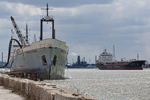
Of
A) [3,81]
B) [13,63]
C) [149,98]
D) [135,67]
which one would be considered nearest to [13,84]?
[3,81]

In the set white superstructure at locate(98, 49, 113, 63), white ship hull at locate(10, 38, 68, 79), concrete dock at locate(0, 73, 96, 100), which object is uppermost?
white superstructure at locate(98, 49, 113, 63)

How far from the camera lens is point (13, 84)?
1512cm

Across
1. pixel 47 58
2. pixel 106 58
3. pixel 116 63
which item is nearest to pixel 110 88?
pixel 47 58

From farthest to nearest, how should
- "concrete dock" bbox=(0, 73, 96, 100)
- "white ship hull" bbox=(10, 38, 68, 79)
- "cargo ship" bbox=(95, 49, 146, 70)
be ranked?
"cargo ship" bbox=(95, 49, 146, 70), "white ship hull" bbox=(10, 38, 68, 79), "concrete dock" bbox=(0, 73, 96, 100)

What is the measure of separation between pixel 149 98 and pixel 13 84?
30.0ft

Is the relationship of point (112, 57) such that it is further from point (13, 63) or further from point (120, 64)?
point (13, 63)

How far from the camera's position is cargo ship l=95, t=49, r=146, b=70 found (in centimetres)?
12039

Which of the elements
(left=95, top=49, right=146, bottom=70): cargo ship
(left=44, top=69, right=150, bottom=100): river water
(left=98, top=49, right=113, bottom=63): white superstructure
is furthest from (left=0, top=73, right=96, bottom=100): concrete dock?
(left=98, top=49, right=113, bottom=63): white superstructure

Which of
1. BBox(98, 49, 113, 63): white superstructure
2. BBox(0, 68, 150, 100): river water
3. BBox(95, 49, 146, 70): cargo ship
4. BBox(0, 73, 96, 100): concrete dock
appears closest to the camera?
BBox(0, 73, 96, 100): concrete dock

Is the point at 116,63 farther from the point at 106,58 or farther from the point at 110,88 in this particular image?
the point at 110,88

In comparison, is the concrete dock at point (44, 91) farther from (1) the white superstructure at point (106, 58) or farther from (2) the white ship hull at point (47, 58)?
(1) the white superstructure at point (106, 58)

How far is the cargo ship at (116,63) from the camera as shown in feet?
395

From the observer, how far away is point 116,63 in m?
128

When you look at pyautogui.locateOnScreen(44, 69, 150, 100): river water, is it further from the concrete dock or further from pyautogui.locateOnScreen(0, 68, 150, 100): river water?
the concrete dock
